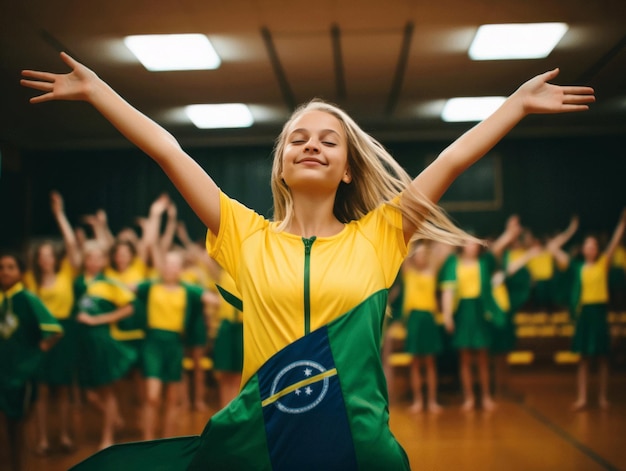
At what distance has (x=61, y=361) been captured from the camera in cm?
503

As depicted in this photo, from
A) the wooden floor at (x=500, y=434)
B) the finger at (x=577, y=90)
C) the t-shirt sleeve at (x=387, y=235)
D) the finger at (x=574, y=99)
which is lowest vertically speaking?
the wooden floor at (x=500, y=434)

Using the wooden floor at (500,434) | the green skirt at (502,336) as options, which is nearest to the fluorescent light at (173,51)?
the wooden floor at (500,434)

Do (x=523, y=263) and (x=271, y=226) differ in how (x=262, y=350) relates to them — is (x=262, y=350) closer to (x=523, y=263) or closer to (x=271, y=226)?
(x=271, y=226)

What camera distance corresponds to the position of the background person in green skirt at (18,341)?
3.43 m

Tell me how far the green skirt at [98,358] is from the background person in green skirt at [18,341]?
1151mm

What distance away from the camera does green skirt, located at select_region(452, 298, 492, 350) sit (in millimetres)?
6074

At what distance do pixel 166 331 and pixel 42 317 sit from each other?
1.25 metres

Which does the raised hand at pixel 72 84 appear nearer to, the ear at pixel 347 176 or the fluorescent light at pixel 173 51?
the ear at pixel 347 176

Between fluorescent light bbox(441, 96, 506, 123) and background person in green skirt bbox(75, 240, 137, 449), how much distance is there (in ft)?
12.2

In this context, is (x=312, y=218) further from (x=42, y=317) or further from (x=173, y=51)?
(x=173, y=51)

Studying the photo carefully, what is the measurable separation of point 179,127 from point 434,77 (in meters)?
2.82

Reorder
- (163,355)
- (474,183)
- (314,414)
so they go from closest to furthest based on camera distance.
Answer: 1. (314,414)
2. (163,355)
3. (474,183)

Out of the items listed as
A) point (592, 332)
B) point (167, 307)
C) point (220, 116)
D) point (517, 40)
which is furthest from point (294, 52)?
point (592, 332)

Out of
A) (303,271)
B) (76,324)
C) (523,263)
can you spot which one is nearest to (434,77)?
(523,263)
